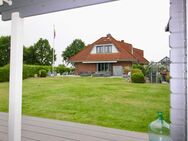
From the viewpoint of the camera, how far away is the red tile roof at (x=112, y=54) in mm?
8539

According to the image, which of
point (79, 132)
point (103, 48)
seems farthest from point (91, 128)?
point (103, 48)

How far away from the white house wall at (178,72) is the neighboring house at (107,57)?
7.01m

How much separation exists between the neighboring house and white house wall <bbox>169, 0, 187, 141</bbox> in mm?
7011

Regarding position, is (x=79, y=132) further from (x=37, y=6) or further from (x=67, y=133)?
(x=37, y=6)

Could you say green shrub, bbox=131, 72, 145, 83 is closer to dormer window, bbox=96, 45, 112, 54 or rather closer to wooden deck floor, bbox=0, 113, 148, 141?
dormer window, bbox=96, 45, 112, 54

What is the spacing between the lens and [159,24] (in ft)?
18.0

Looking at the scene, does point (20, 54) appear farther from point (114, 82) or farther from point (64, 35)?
point (64, 35)

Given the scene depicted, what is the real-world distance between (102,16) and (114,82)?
Answer: 2.31m

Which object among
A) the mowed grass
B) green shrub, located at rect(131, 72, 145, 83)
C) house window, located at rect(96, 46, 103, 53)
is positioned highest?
house window, located at rect(96, 46, 103, 53)

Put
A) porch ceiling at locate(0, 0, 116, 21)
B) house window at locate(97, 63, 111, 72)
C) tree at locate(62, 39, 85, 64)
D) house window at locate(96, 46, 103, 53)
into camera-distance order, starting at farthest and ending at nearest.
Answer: tree at locate(62, 39, 85, 64)
house window at locate(96, 46, 103, 53)
house window at locate(97, 63, 111, 72)
porch ceiling at locate(0, 0, 116, 21)

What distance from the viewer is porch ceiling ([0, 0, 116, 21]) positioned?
1.11 m

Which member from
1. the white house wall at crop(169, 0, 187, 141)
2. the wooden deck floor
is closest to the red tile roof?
the wooden deck floor

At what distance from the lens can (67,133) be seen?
1.90 metres

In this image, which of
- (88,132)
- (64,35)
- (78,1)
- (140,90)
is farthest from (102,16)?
(78,1)
